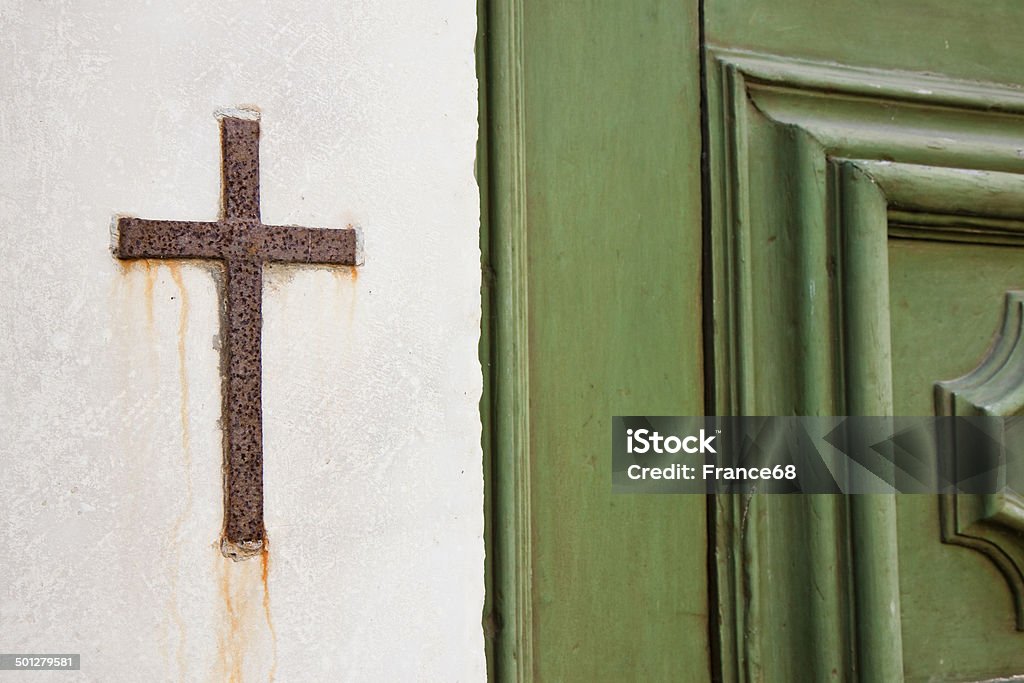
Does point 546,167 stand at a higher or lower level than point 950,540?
higher

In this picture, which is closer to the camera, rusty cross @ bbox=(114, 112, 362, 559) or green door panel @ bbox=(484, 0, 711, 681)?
rusty cross @ bbox=(114, 112, 362, 559)

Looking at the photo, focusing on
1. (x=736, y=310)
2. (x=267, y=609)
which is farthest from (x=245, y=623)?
(x=736, y=310)

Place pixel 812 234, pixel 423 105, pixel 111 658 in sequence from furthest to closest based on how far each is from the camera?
pixel 812 234 < pixel 423 105 < pixel 111 658

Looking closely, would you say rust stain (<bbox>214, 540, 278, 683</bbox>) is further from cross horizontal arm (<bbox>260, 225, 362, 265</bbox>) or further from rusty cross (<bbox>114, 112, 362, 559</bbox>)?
cross horizontal arm (<bbox>260, 225, 362, 265</bbox>)

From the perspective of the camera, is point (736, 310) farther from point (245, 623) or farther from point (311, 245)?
point (245, 623)

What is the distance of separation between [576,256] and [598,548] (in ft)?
0.83

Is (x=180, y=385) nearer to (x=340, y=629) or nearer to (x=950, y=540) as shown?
(x=340, y=629)

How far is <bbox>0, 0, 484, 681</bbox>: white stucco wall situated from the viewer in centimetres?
63

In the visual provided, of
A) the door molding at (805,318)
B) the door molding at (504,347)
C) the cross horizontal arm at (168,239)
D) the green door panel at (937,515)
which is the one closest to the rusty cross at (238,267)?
the cross horizontal arm at (168,239)

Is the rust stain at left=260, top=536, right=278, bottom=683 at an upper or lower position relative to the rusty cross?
lower

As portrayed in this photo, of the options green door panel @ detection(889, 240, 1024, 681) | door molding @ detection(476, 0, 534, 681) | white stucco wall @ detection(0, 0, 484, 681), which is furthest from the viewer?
green door panel @ detection(889, 240, 1024, 681)

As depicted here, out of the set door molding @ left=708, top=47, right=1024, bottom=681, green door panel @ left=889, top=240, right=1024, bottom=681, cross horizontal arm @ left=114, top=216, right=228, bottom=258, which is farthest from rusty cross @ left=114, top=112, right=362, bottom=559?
green door panel @ left=889, top=240, right=1024, bottom=681

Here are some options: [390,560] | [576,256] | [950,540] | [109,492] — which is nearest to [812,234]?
[576,256]

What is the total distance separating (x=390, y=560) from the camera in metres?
0.70
